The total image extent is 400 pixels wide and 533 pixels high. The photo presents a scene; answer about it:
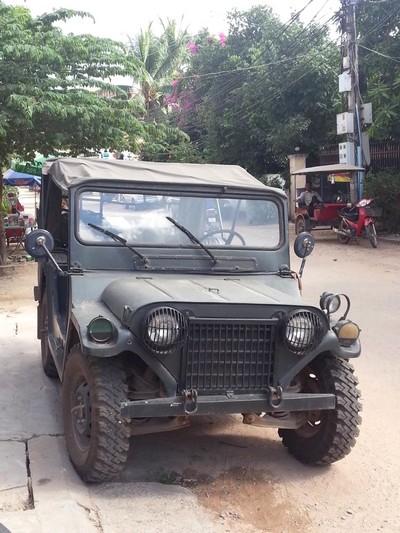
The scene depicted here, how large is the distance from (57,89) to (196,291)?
761cm

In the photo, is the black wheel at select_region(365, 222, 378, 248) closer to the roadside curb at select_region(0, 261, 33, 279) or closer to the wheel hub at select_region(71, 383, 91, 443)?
the roadside curb at select_region(0, 261, 33, 279)

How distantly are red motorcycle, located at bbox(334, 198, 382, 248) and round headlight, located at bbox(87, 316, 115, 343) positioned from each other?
1258 centimetres

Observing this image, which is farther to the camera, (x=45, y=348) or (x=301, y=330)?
(x=45, y=348)

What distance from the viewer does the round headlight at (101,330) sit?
11.5 feet

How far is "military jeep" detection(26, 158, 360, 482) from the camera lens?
3.53 m

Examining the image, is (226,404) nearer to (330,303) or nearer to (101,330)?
(101,330)

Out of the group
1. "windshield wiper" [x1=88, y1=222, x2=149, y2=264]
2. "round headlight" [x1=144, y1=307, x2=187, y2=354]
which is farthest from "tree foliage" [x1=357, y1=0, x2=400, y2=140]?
"round headlight" [x1=144, y1=307, x2=187, y2=354]

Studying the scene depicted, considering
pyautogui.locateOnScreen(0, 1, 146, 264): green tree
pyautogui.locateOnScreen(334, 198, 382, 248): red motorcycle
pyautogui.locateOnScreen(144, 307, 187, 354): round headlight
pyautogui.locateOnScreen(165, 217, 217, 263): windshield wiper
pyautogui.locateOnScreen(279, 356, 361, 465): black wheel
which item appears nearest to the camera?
pyautogui.locateOnScreen(144, 307, 187, 354): round headlight

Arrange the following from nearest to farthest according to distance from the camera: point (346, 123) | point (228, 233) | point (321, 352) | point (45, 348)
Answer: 1. point (321, 352)
2. point (228, 233)
3. point (45, 348)
4. point (346, 123)

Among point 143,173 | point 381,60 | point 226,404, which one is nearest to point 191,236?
point 143,173

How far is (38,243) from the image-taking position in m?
4.43

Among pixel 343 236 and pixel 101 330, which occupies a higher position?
pixel 343 236

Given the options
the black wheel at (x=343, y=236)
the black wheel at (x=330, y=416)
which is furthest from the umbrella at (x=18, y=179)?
the black wheel at (x=330, y=416)

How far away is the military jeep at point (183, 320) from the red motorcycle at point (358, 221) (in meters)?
10.9
